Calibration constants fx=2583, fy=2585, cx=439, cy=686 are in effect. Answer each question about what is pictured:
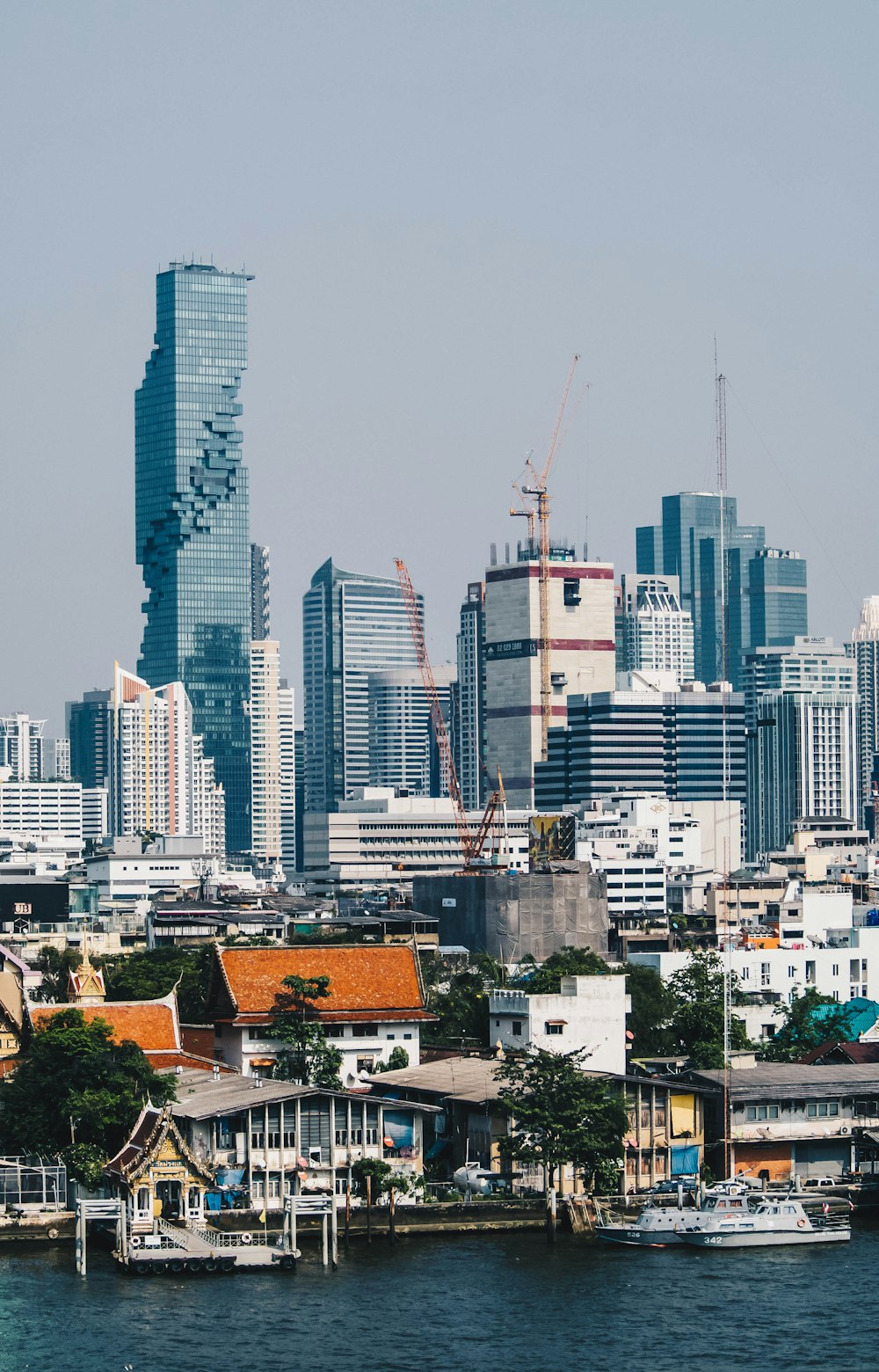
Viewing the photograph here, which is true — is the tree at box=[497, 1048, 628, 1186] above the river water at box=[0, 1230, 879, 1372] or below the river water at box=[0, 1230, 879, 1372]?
above

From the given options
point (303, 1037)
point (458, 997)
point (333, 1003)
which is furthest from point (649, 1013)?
point (303, 1037)

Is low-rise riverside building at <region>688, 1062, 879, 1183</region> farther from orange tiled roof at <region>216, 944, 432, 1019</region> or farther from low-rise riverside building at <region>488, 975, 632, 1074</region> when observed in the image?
orange tiled roof at <region>216, 944, 432, 1019</region>

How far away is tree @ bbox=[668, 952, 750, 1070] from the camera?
394 ft

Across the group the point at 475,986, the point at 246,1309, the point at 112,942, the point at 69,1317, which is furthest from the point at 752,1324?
the point at 112,942

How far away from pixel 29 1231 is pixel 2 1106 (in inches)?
277

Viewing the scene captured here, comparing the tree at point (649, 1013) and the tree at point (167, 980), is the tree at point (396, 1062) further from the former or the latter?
the tree at point (649, 1013)

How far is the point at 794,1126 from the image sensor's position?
348ft

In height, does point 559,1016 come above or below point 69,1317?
above

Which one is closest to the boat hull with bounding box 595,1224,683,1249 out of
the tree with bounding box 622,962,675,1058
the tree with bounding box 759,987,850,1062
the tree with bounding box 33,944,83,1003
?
the tree with bounding box 622,962,675,1058

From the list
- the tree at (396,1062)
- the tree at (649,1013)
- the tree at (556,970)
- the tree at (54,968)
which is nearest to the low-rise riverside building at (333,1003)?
the tree at (396,1062)

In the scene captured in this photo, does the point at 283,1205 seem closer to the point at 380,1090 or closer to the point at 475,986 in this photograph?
the point at 380,1090

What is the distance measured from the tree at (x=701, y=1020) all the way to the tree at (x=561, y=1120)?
616 inches

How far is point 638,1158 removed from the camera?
10294 centimetres

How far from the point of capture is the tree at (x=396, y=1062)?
111562 millimetres
